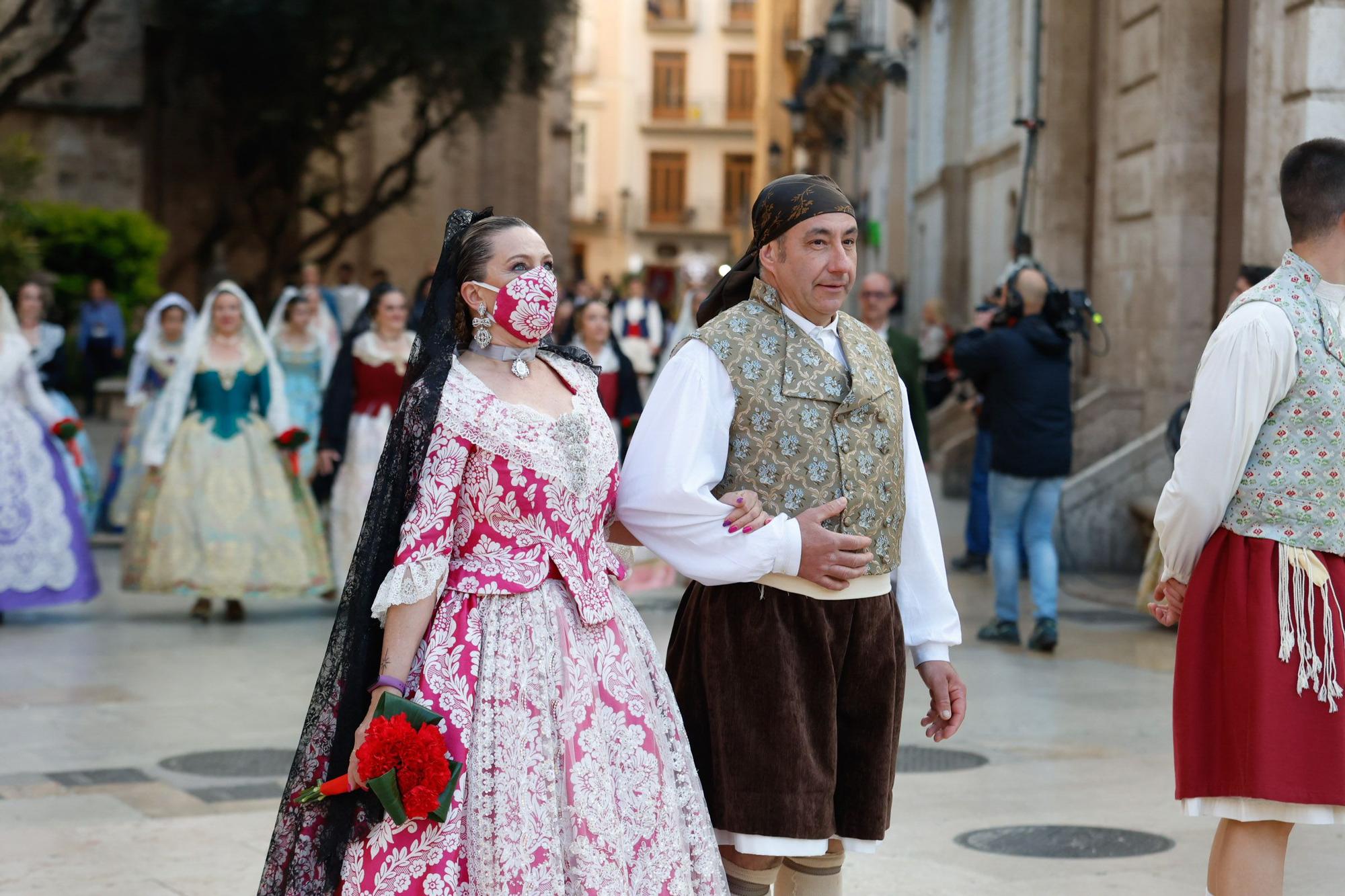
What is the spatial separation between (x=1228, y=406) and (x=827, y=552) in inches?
39.9

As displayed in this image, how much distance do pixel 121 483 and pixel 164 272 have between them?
1741cm

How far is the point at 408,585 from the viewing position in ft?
12.5

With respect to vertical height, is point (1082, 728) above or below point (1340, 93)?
below

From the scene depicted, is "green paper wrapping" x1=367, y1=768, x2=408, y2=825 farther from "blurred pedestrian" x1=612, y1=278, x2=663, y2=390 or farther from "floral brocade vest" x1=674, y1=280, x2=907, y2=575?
"blurred pedestrian" x1=612, y1=278, x2=663, y2=390

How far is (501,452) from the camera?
3.94 m

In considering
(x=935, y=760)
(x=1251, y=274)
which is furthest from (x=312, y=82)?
(x=935, y=760)

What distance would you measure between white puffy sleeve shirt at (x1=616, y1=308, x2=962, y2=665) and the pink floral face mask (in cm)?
31

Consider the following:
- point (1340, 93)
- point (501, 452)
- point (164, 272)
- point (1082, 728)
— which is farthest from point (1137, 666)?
point (164, 272)

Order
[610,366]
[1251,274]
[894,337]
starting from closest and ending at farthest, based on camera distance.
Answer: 1. [1251,274]
2. [894,337]
3. [610,366]

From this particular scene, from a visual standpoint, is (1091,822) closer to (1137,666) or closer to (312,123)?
(1137,666)

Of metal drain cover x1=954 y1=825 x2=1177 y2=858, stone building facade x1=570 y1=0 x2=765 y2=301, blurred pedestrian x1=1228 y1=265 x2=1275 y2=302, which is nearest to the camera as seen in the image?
metal drain cover x1=954 y1=825 x2=1177 y2=858

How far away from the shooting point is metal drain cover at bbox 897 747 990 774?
741cm

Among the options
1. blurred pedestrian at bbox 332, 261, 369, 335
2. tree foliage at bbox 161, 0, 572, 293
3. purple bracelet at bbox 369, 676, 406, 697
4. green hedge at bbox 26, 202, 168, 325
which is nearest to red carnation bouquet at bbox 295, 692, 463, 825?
purple bracelet at bbox 369, 676, 406, 697

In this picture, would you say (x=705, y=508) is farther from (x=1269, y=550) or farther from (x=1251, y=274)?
(x=1251, y=274)
